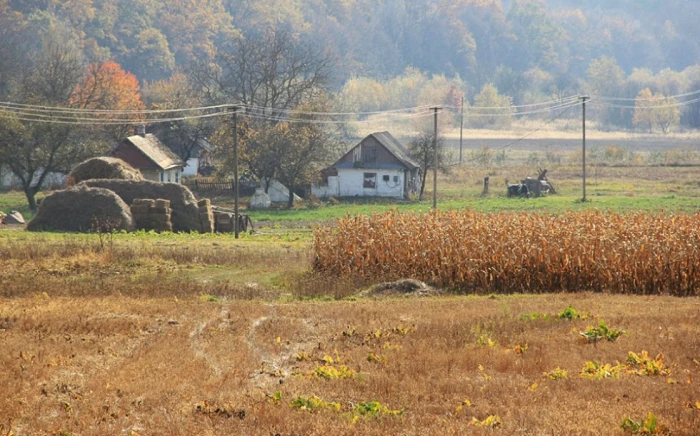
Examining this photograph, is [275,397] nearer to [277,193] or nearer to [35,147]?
[35,147]

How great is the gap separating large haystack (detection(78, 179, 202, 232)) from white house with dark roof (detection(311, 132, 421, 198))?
24.9 metres

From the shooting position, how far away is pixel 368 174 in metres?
67.2

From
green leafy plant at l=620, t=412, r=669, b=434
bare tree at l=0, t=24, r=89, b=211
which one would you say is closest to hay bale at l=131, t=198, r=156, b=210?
bare tree at l=0, t=24, r=89, b=211

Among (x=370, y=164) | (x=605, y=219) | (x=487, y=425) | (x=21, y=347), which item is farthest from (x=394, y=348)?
(x=370, y=164)

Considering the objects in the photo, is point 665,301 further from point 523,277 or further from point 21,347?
point 21,347

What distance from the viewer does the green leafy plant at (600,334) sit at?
1505 cm

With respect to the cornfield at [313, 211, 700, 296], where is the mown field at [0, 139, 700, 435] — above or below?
below

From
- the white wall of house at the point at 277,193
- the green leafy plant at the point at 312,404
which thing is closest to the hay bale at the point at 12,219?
the white wall of house at the point at 277,193

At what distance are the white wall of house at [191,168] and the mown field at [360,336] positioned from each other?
1861 inches

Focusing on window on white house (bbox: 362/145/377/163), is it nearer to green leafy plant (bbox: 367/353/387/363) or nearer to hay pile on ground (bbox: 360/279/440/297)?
hay pile on ground (bbox: 360/279/440/297)

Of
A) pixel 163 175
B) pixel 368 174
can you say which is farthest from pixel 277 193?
pixel 163 175

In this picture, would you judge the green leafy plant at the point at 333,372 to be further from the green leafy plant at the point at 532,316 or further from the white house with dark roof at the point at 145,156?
the white house with dark roof at the point at 145,156

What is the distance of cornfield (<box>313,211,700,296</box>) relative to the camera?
2280 centimetres

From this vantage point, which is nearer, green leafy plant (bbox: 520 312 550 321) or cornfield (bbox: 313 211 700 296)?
green leafy plant (bbox: 520 312 550 321)
